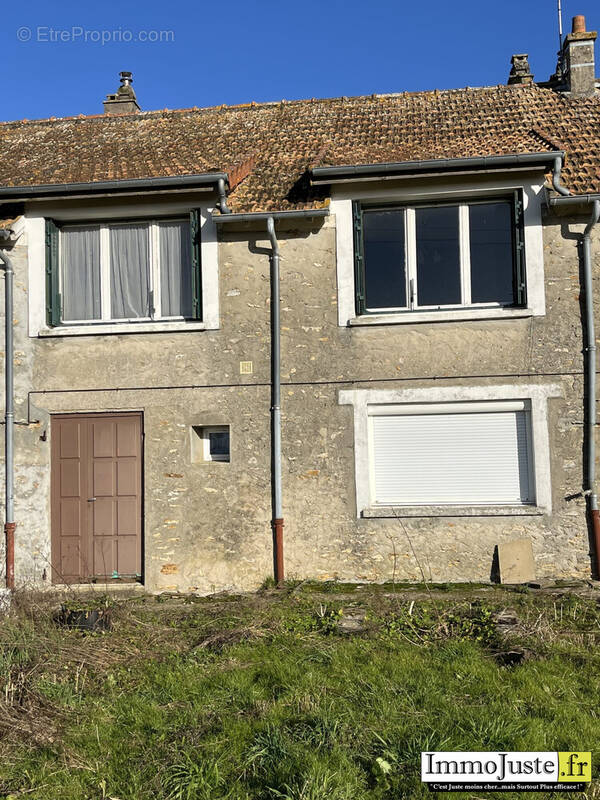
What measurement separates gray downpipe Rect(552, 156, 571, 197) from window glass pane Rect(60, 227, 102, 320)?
19.5 ft

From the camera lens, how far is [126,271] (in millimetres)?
9766

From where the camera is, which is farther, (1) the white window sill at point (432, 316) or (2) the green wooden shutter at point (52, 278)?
(2) the green wooden shutter at point (52, 278)

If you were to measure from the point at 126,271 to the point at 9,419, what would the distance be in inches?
97.4

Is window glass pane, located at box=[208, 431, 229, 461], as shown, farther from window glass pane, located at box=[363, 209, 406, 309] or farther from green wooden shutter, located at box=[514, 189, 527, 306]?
green wooden shutter, located at box=[514, 189, 527, 306]

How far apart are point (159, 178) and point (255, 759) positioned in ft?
23.5

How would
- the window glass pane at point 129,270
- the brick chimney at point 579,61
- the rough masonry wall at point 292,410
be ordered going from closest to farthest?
the rough masonry wall at point 292,410, the window glass pane at point 129,270, the brick chimney at point 579,61

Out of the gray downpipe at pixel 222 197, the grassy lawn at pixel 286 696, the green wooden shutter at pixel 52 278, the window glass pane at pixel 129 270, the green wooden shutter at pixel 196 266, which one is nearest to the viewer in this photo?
the grassy lawn at pixel 286 696

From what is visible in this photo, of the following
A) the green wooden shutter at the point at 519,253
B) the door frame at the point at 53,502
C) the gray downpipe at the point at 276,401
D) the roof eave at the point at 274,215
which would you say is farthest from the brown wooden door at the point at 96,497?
the green wooden shutter at the point at 519,253

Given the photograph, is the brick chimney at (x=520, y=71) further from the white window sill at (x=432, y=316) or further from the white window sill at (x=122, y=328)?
the white window sill at (x=122, y=328)

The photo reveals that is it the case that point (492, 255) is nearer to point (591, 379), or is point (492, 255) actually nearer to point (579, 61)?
point (591, 379)

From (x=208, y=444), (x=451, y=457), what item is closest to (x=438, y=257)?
(x=451, y=457)

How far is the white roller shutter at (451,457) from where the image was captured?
903 centimetres

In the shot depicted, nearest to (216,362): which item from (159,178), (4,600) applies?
(159,178)

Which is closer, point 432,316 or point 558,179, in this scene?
point 558,179
